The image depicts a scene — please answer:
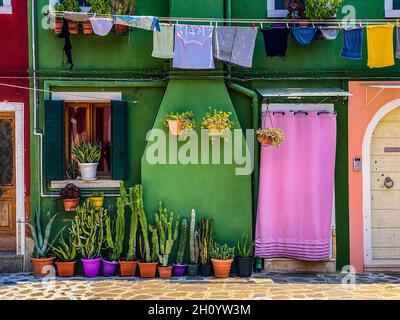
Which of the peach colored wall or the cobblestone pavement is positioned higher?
the peach colored wall

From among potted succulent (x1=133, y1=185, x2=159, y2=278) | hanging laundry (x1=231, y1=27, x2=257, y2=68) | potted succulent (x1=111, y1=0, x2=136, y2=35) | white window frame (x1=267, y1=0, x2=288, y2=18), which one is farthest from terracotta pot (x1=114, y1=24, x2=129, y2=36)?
potted succulent (x1=133, y1=185, x2=159, y2=278)

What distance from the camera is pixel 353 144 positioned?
9586 millimetres

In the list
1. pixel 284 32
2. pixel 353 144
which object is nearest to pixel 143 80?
pixel 284 32

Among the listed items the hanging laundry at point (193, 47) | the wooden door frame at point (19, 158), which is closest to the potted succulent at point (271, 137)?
the hanging laundry at point (193, 47)

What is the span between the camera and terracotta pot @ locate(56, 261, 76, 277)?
29.4 feet

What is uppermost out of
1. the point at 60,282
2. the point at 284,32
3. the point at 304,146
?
the point at 284,32

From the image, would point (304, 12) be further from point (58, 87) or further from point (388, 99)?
point (58, 87)

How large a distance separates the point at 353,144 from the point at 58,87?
5690 millimetres

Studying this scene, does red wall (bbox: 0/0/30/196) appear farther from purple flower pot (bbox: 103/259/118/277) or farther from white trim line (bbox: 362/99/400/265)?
white trim line (bbox: 362/99/400/265)

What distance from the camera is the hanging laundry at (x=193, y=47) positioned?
8.90 metres

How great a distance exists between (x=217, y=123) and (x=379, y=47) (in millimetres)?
3186

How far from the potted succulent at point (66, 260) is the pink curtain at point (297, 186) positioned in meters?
3.37

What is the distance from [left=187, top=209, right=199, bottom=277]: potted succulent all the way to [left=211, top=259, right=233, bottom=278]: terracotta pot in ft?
1.11

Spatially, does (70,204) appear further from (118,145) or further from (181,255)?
(181,255)
